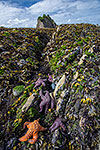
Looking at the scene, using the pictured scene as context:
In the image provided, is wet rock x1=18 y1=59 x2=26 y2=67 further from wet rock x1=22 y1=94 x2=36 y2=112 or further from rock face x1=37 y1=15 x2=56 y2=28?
rock face x1=37 y1=15 x2=56 y2=28

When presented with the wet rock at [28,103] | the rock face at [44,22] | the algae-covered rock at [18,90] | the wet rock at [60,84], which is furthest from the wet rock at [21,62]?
the rock face at [44,22]

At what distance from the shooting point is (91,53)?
32.5 feet

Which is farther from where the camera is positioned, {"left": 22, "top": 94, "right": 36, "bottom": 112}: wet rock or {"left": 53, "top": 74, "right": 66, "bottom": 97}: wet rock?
{"left": 53, "top": 74, "right": 66, "bottom": 97}: wet rock

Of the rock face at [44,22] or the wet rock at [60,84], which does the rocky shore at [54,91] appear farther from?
the rock face at [44,22]

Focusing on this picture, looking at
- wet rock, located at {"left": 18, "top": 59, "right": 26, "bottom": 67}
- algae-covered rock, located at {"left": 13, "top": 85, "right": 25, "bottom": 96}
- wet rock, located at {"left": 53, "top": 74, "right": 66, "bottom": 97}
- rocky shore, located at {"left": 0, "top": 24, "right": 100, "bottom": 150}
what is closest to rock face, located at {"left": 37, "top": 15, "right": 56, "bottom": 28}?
rocky shore, located at {"left": 0, "top": 24, "right": 100, "bottom": 150}

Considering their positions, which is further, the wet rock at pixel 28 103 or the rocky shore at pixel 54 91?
the wet rock at pixel 28 103

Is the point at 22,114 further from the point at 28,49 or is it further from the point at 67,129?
the point at 28,49

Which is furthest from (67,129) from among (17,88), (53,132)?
(17,88)

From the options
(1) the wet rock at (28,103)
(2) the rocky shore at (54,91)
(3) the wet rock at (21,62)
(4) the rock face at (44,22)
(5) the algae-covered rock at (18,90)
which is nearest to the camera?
(2) the rocky shore at (54,91)

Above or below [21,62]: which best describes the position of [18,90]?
below

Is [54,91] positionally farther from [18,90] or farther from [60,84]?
[18,90]

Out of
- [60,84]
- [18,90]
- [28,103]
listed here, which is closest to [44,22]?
[60,84]

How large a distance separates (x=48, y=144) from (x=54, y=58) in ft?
27.0

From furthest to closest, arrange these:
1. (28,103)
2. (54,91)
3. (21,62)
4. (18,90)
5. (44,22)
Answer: (44,22) → (21,62) → (54,91) → (18,90) → (28,103)
